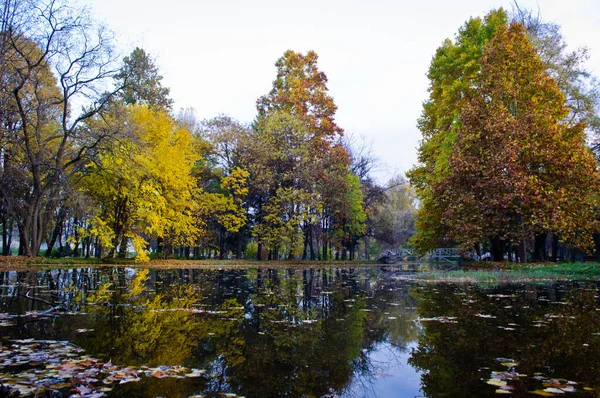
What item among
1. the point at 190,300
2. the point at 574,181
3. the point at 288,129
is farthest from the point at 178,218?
the point at 574,181

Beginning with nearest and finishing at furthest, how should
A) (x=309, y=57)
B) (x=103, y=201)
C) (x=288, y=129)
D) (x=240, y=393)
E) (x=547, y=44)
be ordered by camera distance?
(x=240, y=393), (x=103, y=201), (x=547, y=44), (x=288, y=129), (x=309, y=57)

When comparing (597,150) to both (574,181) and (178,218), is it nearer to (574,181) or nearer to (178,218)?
(574,181)

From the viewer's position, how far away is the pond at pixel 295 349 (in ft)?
10.4

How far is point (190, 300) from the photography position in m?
8.58

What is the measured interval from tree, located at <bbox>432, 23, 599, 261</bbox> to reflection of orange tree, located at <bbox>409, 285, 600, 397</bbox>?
12.3 metres

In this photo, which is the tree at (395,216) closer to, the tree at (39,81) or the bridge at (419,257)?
the bridge at (419,257)

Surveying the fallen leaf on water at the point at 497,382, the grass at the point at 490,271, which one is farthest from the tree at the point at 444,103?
the fallen leaf on water at the point at 497,382

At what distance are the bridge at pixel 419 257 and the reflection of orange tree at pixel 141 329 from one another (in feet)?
122

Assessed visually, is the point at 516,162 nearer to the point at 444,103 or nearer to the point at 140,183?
the point at 444,103

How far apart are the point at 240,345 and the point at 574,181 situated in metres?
20.7

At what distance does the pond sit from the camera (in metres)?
3.18

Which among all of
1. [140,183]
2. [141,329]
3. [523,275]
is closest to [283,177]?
[140,183]

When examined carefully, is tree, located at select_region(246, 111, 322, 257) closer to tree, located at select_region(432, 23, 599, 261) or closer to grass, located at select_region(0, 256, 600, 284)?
grass, located at select_region(0, 256, 600, 284)

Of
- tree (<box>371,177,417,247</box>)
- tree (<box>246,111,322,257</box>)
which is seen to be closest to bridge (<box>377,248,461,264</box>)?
tree (<box>371,177,417,247</box>)
